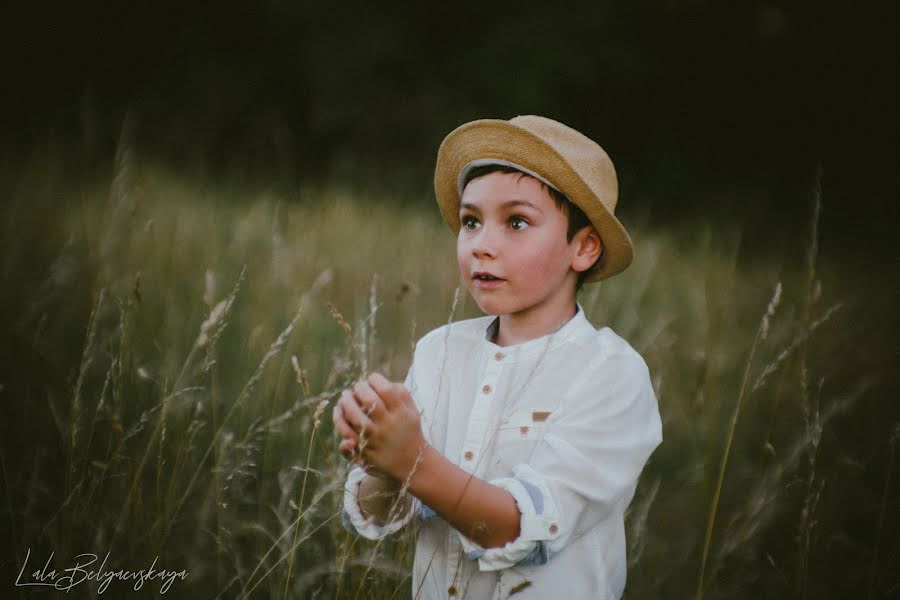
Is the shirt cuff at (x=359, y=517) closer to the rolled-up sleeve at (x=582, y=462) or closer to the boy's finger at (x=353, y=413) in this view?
the rolled-up sleeve at (x=582, y=462)

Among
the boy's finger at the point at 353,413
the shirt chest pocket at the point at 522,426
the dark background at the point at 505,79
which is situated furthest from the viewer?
the dark background at the point at 505,79

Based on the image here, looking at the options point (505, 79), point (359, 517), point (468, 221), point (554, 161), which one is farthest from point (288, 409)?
point (505, 79)

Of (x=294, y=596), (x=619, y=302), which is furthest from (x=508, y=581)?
(x=619, y=302)

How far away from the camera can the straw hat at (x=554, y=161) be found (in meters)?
1.53

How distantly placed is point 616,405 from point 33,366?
5.23ft

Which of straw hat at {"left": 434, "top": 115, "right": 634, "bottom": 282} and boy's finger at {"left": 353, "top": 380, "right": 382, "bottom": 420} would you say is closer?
boy's finger at {"left": 353, "top": 380, "right": 382, "bottom": 420}

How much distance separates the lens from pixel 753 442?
3006 mm

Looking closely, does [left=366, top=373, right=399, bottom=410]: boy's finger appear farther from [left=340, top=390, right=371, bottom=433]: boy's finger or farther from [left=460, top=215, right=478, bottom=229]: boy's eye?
[left=460, top=215, right=478, bottom=229]: boy's eye

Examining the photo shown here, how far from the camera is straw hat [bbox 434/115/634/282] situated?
153 cm

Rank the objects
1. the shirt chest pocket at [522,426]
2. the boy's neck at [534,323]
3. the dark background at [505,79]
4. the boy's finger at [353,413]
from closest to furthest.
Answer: the boy's finger at [353,413], the shirt chest pocket at [522,426], the boy's neck at [534,323], the dark background at [505,79]

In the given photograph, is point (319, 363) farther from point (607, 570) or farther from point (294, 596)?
point (607, 570)

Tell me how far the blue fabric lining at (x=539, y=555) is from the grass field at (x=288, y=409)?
29 centimetres
